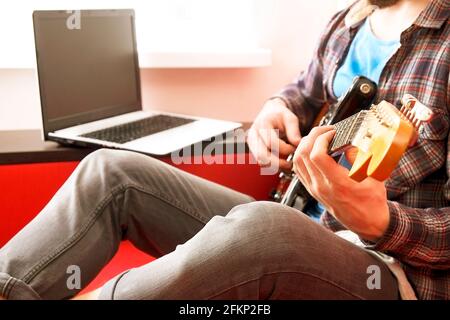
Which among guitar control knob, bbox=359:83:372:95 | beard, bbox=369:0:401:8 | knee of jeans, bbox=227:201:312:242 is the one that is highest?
beard, bbox=369:0:401:8

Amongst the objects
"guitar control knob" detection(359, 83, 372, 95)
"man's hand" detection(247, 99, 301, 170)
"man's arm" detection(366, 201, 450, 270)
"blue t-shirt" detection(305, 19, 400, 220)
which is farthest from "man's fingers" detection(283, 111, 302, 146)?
"man's arm" detection(366, 201, 450, 270)

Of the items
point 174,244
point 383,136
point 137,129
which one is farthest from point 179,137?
point 383,136

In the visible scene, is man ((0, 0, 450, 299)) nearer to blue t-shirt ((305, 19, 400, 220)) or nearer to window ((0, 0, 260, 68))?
blue t-shirt ((305, 19, 400, 220))

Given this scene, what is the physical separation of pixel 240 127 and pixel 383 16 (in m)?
0.45

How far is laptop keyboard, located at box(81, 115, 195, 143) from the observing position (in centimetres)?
119

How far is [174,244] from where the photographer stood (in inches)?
36.6

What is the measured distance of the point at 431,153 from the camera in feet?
2.75

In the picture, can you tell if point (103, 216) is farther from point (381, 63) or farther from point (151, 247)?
point (381, 63)

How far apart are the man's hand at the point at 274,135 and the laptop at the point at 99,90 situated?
14 cm

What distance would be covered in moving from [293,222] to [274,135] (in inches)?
17.0

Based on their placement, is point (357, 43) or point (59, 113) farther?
point (59, 113)

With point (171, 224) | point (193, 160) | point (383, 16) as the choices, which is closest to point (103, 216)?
point (171, 224)

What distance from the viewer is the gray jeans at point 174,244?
663 mm

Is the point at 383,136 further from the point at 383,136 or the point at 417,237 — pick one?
the point at 417,237
